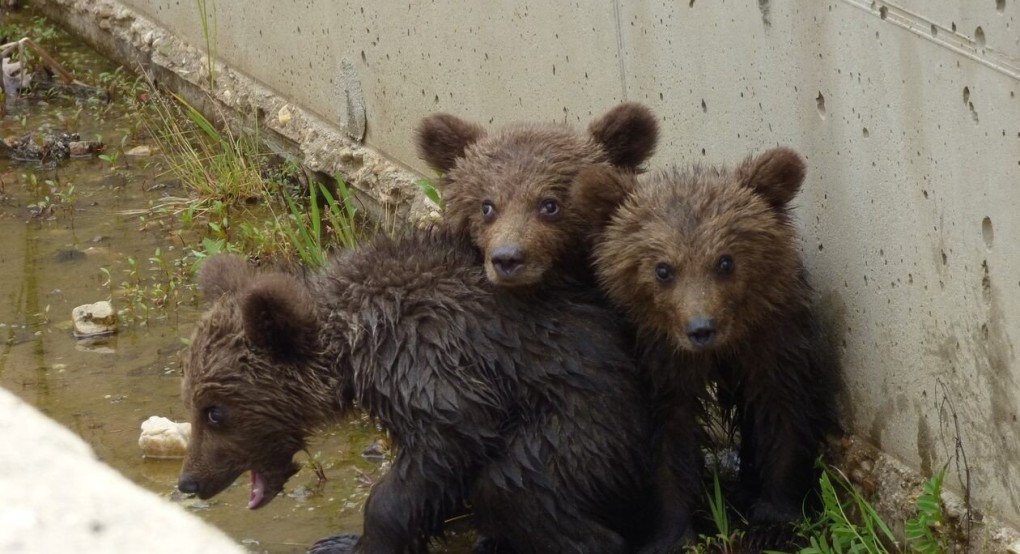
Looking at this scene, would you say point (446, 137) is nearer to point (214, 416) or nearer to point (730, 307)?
point (214, 416)

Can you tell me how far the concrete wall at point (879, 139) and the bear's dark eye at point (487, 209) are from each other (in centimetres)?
81

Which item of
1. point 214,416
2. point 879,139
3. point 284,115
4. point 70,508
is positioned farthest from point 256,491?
point 284,115

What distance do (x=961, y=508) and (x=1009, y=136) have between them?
119 centimetres

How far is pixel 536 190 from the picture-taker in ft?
16.9

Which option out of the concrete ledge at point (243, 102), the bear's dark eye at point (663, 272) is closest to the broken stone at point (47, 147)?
the concrete ledge at point (243, 102)

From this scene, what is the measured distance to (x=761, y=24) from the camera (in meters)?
4.85

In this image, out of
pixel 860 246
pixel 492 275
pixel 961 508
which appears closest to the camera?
pixel 961 508

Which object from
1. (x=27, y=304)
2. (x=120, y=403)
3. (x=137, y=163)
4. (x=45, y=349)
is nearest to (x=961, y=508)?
(x=120, y=403)

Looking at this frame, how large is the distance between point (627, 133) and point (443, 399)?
3.96ft

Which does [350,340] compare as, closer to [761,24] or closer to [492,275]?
[492,275]

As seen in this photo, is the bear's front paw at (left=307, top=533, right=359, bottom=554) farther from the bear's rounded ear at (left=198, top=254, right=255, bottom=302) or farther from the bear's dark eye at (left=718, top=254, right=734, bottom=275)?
the bear's dark eye at (left=718, top=254, right=734, bottom=275)

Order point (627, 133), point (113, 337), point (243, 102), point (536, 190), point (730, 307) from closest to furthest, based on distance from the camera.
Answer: point (730, 307), point (536, 190), point (627, 133), point (113, 337), point (243, 102)

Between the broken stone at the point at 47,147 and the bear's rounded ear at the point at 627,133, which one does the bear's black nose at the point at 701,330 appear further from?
the broken stone at the point at 47,147

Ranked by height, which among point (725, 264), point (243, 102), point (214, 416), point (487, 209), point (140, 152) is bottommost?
point (140, 152)
